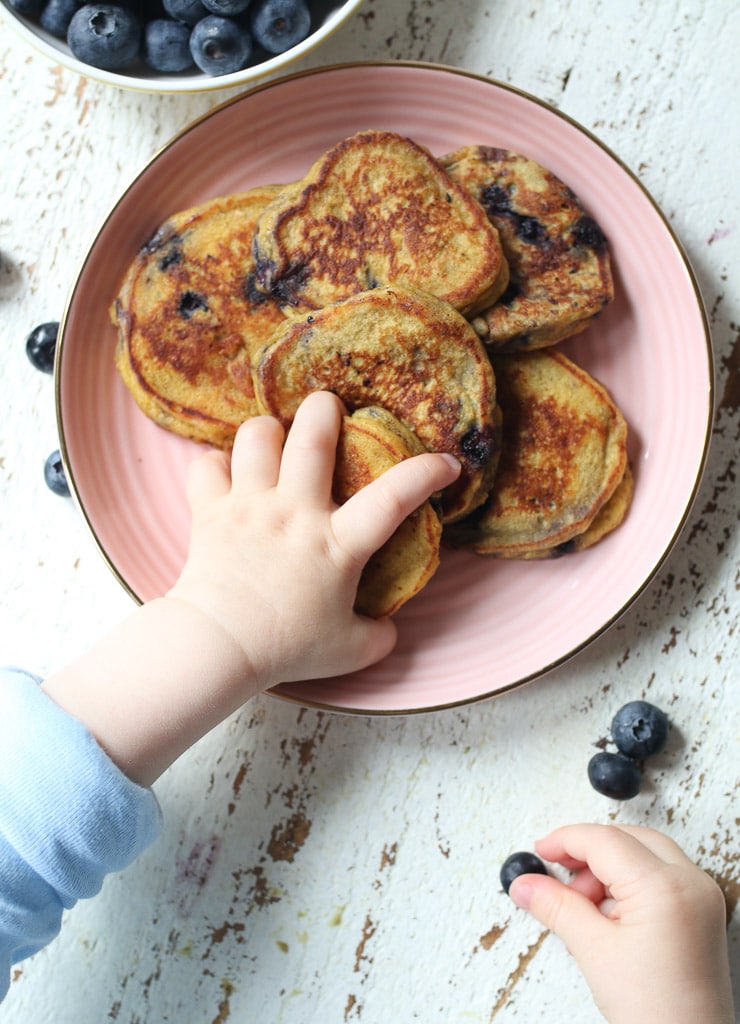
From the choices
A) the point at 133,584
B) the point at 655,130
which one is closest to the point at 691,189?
the point at 655,130

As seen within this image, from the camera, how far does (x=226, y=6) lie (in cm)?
120

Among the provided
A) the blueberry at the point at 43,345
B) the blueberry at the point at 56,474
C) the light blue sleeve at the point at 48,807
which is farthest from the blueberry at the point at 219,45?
the light blue sleeve at the point at 48,807

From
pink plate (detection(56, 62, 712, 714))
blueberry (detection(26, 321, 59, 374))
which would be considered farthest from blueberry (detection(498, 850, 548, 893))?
blueberry (detection(26, 321, 59, 374))

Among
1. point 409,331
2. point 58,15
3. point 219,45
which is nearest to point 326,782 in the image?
point 409,331

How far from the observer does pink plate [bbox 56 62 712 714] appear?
1.29m

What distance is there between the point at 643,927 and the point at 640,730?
0.28 metres

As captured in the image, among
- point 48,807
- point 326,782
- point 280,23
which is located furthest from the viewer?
→ point 326,782

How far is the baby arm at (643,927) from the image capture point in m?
1.26

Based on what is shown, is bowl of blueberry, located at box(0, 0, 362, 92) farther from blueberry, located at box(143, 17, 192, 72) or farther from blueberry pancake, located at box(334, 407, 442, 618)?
blueberry pancake, located at box(334, 407, 442, 618)

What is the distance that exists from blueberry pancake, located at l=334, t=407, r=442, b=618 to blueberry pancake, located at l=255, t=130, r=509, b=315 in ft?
0.62

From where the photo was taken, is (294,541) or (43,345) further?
(43,345)

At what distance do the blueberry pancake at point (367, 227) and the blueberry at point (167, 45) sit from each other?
0.85 feet

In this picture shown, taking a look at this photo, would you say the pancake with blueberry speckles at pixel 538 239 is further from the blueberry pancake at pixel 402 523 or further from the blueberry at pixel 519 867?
the blueberry at pixel 519 867

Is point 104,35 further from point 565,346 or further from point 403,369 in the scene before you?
point 565,346
